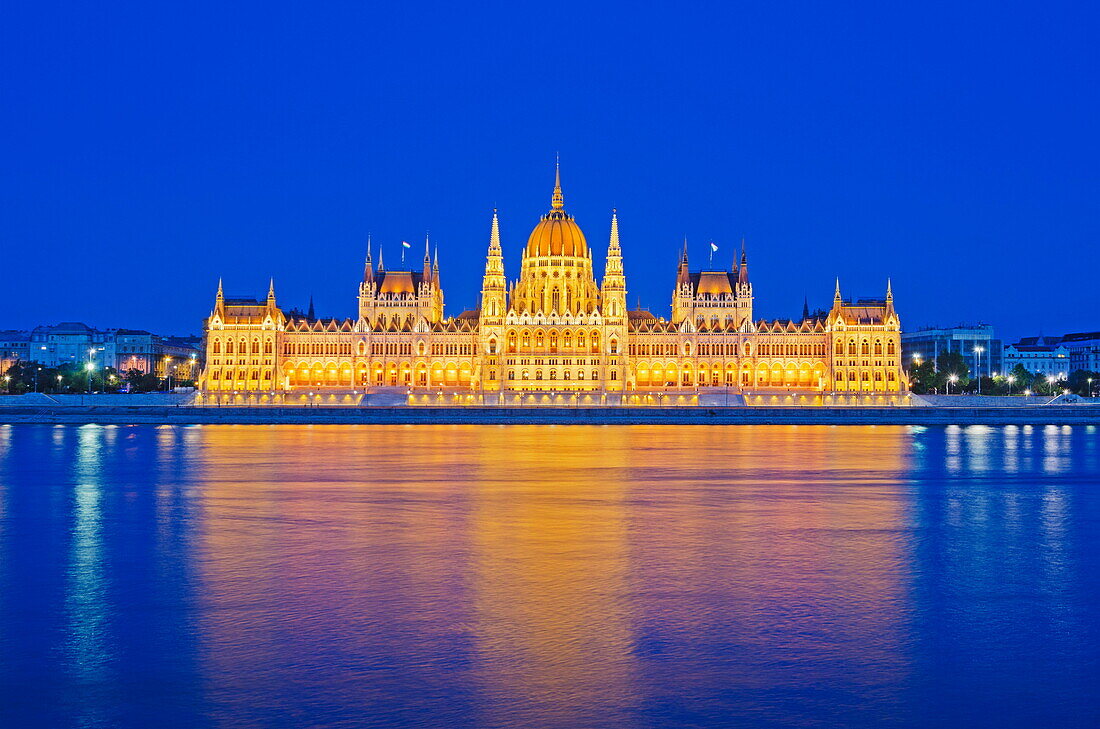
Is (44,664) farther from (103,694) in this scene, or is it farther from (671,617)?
(671,617)

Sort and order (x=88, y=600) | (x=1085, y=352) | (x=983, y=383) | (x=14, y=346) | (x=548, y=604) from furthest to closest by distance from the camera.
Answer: (x=1085, y=352), (x=14, y=346), (x=983, y=383), (x=88, y=600), (x=548, y=604)

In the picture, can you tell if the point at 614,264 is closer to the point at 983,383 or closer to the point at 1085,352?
the point at 983,383

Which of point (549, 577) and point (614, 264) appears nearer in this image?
point (549, 577)

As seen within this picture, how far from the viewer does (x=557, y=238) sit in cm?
13150

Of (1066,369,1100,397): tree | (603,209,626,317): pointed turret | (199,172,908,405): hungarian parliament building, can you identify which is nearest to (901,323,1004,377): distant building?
(1066,369,1100,397): tree

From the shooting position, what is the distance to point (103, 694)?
1024 cm

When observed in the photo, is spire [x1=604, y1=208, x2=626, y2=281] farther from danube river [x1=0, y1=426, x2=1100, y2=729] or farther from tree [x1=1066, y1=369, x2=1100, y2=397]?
danube river [x1=0, y1=426, x2=1100, y2=729]

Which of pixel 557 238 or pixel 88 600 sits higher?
pixel 557 238

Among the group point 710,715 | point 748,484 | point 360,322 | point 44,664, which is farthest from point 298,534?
point 360,322

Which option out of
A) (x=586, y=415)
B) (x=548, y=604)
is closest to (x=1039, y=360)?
(x=586, y=415)

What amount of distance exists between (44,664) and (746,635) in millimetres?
8024

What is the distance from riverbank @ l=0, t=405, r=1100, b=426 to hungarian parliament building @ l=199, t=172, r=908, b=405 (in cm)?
3360

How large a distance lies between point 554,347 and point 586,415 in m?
39.0

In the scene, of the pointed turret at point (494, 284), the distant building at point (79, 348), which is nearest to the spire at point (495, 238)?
the pointed turret at point (494, 284)
